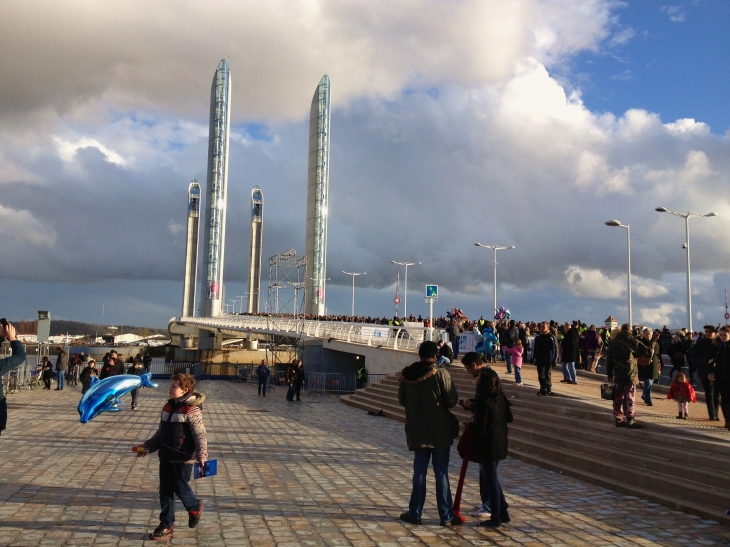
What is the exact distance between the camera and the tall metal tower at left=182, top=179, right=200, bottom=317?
9750 cm

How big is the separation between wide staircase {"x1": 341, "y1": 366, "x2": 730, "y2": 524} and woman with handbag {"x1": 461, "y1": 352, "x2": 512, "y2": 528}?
2.41 meters

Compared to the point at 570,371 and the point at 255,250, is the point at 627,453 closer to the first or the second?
the point at 570,371

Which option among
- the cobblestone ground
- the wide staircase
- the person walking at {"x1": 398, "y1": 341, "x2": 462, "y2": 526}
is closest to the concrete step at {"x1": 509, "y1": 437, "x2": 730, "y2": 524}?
the wide staircase

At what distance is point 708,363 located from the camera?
11.0m

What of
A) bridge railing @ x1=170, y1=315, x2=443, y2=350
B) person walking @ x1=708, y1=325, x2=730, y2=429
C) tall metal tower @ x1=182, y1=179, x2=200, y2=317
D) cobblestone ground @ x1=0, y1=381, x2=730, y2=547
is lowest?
cobblestone ground @ x1=0, y1=381, x2=730, y2=547

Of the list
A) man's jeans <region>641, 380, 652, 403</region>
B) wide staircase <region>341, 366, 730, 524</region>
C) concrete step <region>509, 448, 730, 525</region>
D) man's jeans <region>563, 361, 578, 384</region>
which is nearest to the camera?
concrete step <region>509, 448, 730, 525</region>

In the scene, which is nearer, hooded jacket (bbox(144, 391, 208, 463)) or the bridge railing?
hooded jacket (bbox(144, 391, 208, 463))

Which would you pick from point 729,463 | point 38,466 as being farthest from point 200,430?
point 729,463

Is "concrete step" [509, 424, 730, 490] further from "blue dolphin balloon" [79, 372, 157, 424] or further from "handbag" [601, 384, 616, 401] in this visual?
"blue dolphin balloon" [79, 372, 157, 424]

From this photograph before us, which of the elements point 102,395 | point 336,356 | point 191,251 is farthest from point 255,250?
point 102,395

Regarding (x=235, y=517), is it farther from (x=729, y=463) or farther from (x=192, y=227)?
(x=192, y=227)

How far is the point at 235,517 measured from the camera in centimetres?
668

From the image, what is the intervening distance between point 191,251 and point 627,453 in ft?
310

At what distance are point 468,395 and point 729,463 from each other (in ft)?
29.0
